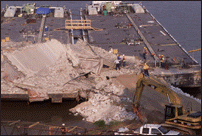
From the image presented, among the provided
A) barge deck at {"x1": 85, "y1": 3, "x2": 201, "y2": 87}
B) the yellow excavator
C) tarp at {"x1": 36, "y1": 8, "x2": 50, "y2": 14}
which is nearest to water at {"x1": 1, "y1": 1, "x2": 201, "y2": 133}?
tarp at {"x1": 36, "y1": 8, "x2": 50, "y2": 14}

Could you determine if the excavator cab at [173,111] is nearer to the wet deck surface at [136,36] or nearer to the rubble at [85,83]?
the rubble at [85,83]

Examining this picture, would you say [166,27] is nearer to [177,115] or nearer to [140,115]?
[140,115]

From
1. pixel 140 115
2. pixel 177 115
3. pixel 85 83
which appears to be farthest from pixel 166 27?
pixel 177 115

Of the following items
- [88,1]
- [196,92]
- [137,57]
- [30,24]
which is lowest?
[196,92]

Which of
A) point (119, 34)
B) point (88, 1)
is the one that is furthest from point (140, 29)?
point (88, 1)

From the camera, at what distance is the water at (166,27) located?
37906mm

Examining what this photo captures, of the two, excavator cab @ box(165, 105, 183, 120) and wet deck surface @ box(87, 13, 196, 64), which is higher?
wet deck surface @ box(87, 13, 196, 64)

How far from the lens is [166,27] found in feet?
253

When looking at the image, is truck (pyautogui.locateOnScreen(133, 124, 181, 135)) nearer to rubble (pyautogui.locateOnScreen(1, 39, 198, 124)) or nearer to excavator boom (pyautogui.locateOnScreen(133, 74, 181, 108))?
excavator boom (pyautogui.locateOnScreen(133, 74, 181, 108))

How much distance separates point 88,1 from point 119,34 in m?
38.3

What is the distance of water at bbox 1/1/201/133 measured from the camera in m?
Result: 37.9

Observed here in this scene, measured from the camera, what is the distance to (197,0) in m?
98.2

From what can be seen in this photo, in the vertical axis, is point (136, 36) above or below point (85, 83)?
above

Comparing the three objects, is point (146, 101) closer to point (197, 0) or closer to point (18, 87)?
point (18, 87)
